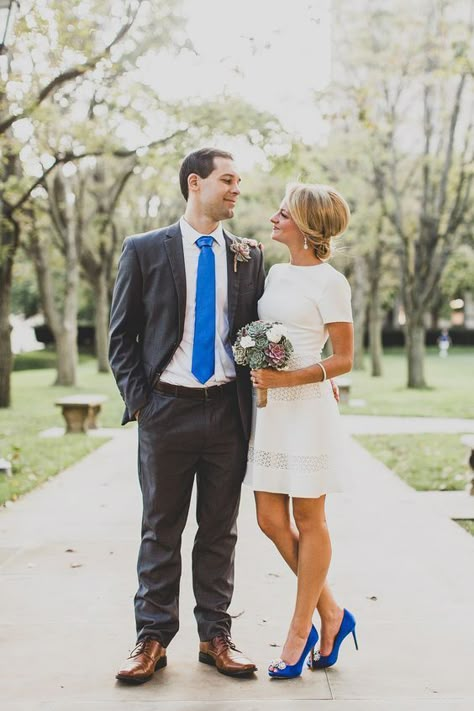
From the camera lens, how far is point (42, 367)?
143ft

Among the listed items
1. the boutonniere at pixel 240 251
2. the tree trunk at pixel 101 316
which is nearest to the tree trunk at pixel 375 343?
the tree trunk at pixel 101 316

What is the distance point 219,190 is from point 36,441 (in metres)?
9.31

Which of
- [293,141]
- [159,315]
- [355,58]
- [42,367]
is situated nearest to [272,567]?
[159,315]

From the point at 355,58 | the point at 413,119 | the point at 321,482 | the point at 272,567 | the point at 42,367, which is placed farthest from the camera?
the point at 42,367

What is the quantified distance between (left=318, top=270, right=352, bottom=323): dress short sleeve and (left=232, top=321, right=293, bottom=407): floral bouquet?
22 centimetres

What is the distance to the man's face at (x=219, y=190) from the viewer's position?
3979mm

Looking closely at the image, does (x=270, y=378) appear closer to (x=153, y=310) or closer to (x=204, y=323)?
(x=204, y=323)

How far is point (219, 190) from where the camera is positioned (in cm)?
399

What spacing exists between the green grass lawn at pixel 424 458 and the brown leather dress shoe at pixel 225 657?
16.6 feet

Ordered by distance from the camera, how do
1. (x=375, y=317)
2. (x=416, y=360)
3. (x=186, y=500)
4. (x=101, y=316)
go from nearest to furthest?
1. (x=186, y=500)
2. (x=416, y=360)
3. (x=101, y=316)
4. (x=375, y=317)

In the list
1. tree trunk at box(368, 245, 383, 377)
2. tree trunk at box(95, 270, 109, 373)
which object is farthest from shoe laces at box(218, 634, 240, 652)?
tree trunk at box(95, 270, 109, 373)

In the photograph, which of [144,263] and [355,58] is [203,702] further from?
[355,58]

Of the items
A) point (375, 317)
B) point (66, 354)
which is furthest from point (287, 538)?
point (375, 317)

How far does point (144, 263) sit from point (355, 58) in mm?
20502
